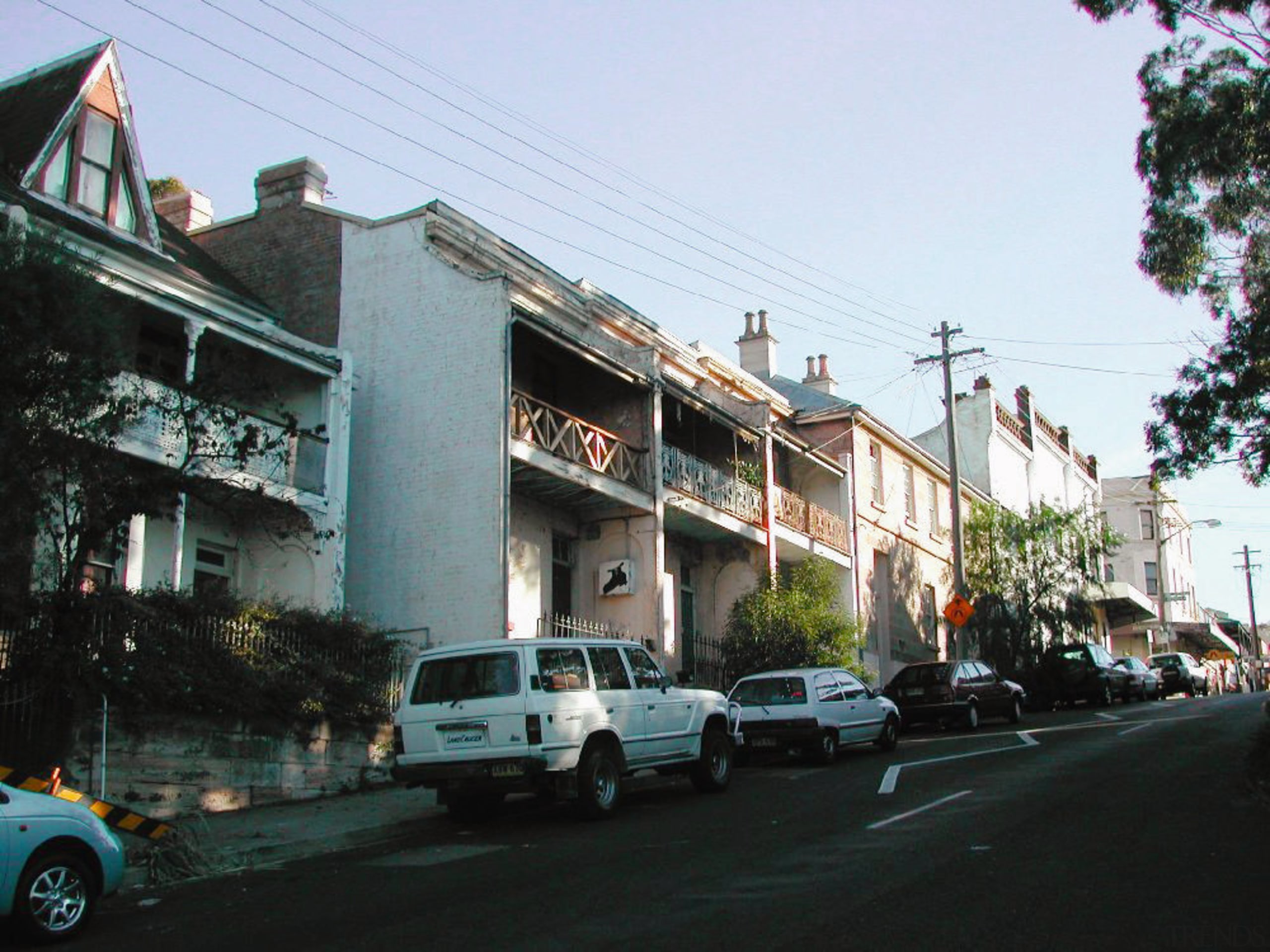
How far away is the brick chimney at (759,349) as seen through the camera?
3638cm

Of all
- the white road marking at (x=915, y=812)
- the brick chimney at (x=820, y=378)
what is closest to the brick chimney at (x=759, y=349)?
the brick chimney at (x=820, y=378)

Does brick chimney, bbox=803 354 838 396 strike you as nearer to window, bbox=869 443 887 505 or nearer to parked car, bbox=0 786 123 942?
window, bbox=869 443 887 505

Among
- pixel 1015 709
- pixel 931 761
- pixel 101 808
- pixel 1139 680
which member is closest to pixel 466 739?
pixel 101 808

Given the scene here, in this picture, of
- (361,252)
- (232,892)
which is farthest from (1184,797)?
(361,252)

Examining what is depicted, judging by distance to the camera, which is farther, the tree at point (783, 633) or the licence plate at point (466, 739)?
the tree at point (783, 633)

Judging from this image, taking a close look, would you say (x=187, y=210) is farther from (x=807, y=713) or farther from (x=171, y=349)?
(x=807, y=713)

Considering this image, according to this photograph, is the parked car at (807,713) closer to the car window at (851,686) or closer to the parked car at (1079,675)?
the car window at (851,686)

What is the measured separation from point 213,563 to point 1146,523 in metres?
59.5

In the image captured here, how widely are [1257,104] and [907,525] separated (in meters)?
20.9

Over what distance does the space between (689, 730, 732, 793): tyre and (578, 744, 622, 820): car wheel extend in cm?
179

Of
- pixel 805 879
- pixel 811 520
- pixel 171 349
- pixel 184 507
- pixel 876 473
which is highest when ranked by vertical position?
pixel 876 473

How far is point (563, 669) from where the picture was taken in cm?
1306

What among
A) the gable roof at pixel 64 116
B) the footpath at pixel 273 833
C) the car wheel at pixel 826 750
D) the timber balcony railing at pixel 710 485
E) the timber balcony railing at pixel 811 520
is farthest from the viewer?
the timber balcony railing at pixel 811 520

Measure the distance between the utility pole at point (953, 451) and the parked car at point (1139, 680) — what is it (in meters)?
4.94
